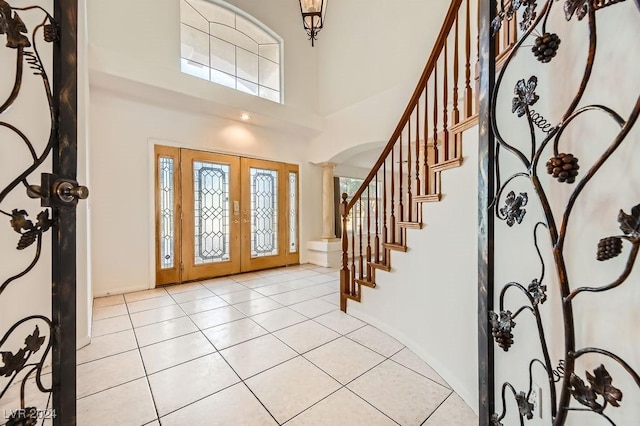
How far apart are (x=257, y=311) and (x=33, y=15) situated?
2.69 metres

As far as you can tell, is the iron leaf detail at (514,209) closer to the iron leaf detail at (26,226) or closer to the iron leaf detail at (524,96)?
the iron leaf detail at (524,96)

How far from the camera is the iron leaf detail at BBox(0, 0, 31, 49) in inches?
25.0

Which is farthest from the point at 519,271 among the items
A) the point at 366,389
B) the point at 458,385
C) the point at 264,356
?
Answer: the point at 264,356

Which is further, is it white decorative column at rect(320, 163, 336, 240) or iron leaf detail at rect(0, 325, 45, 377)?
white decorative column at rect(320, 163, 336, 240)

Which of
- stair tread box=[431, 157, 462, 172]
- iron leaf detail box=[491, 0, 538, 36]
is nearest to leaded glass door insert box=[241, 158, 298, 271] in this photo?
stair tread box=[431, 157, 462, 172]

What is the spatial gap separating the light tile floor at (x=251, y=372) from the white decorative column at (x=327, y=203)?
104 inches

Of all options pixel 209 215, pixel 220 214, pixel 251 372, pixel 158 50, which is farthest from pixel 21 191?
pixel 158 50

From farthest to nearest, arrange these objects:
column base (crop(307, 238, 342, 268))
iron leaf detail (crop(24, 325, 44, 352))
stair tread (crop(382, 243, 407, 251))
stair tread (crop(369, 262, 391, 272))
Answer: column base (crop(307, 238, 342, 268)), stair tread (crop(369, 262, 391, 272)), stair tread (crop(382, 243, 407, 251)), iron leaf detail (crop(24, 325, 44, 352))

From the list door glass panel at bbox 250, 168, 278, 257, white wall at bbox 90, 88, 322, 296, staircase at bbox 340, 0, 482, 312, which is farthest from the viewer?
door glass panel at bbox 250, 168, 278, 257

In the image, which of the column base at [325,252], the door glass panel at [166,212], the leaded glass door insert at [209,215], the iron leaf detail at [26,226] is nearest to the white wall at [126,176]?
the door glass panel at [166,212]

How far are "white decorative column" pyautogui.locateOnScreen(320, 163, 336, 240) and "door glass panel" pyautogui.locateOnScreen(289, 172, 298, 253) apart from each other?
0.61 m

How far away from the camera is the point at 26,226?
2.14 feet

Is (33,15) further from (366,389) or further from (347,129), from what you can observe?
(347,129)

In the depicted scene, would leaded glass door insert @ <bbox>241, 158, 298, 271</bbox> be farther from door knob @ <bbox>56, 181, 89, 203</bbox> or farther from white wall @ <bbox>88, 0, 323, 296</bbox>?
door knob @ <bbox>56, 181, 89, 203</bbox>
